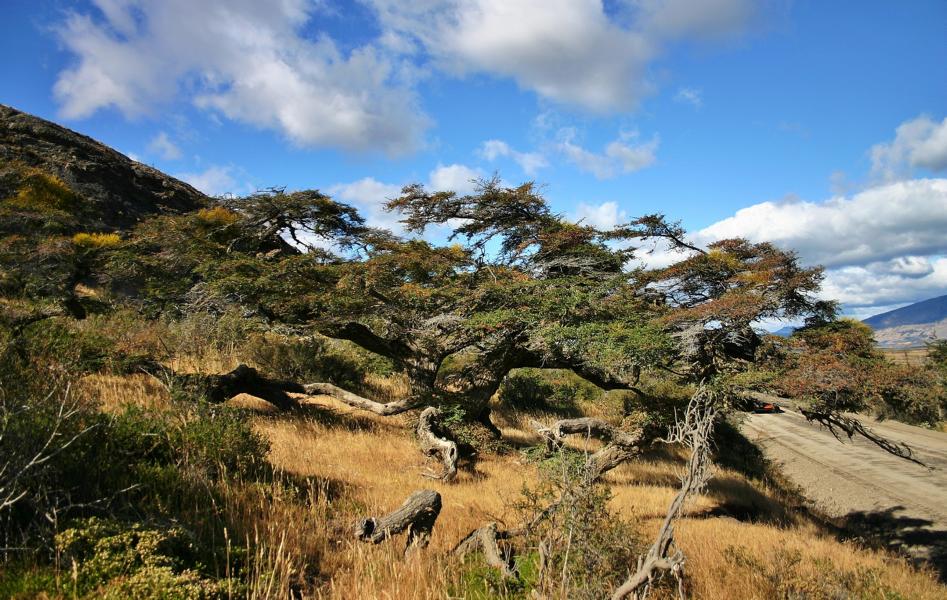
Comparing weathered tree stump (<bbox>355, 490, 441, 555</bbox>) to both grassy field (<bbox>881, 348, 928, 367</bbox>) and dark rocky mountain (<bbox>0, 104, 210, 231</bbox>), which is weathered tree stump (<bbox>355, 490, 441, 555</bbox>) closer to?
grassy field (<bbox>881, 348, 928, 367</bbox>)

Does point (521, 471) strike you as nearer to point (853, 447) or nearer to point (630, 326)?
point (630, 326)

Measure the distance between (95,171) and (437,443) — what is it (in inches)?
1450

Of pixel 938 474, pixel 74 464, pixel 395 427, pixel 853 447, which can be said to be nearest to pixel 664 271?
pixel 395 427

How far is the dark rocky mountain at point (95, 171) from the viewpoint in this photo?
2761cm

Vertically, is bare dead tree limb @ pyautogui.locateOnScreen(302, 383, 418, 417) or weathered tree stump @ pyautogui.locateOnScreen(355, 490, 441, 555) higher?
bare dead tree limb @ pyautogui.locateOnScreen(302, 383, 418, 417)

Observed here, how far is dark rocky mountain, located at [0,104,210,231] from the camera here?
27.6m

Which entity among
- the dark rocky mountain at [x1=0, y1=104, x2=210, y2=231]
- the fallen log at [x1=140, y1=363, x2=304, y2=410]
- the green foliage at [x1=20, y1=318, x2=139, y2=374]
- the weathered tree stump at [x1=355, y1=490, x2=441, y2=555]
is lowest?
the weathered tree stump at [x1=355, y1=490, x2=441, y2=555]

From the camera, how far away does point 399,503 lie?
5586mm

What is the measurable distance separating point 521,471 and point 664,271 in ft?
17.8

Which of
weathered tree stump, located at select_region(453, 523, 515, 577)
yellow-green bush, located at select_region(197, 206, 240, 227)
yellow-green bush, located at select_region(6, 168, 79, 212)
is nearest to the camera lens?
weathered tree stump, located at select_region(453, 523, 515, 577)

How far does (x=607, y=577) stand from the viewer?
3.35 meters

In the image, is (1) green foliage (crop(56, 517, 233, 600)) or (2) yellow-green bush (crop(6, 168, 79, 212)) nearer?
(1) green foliage (crop(56, 517, 233, 600))

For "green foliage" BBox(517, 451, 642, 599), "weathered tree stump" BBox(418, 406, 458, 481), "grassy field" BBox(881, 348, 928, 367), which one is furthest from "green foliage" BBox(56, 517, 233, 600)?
"grassy field" BBox(881, 348, 928, 367)

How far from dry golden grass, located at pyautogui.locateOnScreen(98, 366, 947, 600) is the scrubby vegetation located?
5 cm
